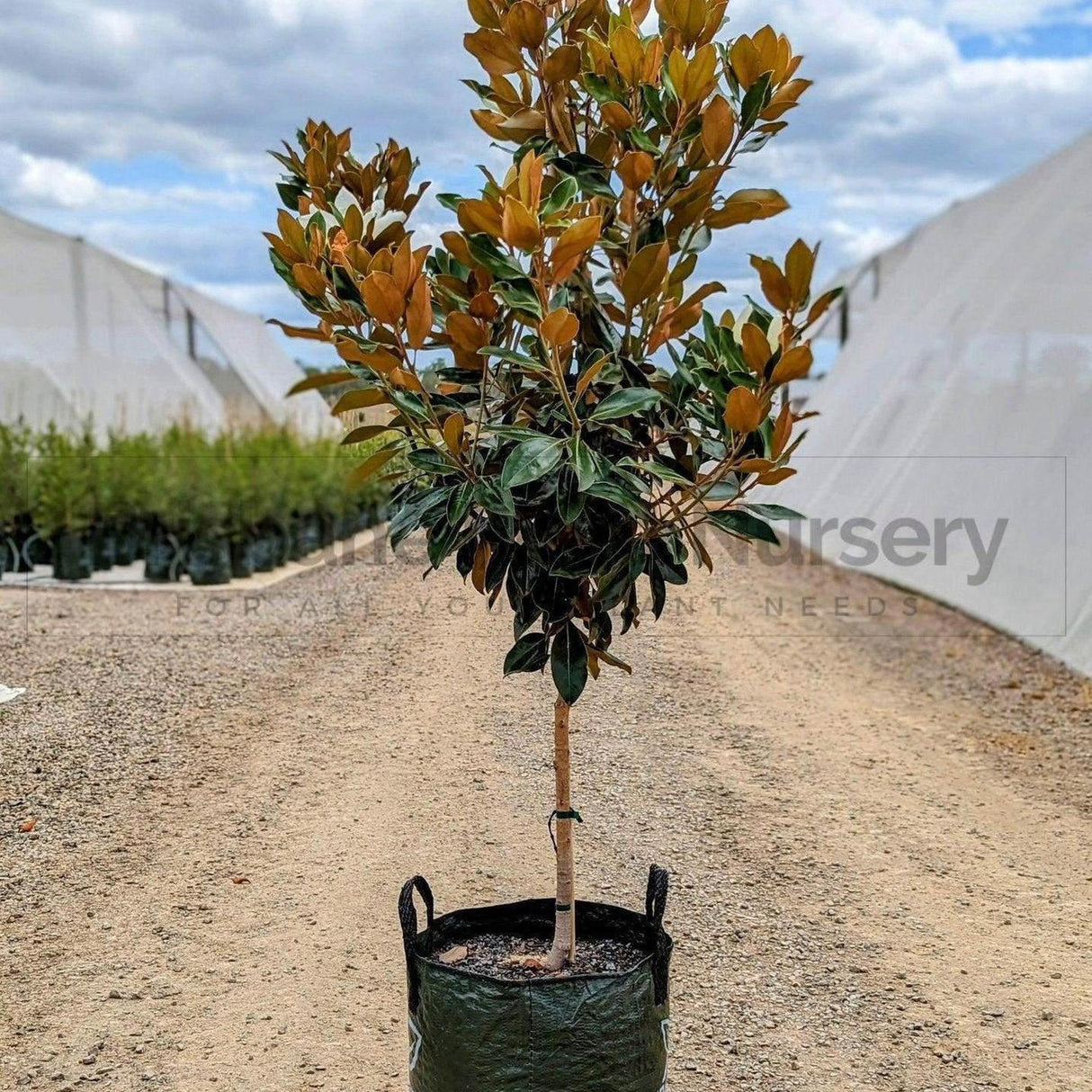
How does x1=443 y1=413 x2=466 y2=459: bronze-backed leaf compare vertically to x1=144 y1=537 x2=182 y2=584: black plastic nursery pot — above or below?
above

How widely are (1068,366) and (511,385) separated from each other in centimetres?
579

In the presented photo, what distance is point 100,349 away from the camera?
40.4 ft

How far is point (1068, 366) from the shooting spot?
6.77 metres

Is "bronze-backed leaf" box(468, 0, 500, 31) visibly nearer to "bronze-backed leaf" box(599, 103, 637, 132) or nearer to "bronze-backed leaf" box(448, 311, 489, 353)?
"bronze-backed leaf" box(599, 103, 637, 132)

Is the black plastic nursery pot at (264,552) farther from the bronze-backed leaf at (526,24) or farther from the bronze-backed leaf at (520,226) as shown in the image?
the bronze-backed leaf at (520,226)

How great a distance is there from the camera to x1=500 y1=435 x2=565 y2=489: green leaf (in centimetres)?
154

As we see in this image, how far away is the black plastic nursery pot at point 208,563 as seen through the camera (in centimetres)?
803

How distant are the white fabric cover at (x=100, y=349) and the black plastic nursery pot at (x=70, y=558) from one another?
154cm

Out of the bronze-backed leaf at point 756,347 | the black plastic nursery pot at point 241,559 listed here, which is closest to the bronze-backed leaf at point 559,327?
the bronze-backed leaf at point 756,347

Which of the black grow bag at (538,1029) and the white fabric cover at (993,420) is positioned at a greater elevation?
the white fabric cover at (993,420)

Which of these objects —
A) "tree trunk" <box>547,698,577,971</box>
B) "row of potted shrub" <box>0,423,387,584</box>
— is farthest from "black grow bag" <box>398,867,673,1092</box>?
"row of potted shrub" <box>0,423,387,584</box>

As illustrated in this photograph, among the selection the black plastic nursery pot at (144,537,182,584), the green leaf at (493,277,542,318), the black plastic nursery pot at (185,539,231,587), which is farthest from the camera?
the black plastic nursery pot at (144,537,182,584)

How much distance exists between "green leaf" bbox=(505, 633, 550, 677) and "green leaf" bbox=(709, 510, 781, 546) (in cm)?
32

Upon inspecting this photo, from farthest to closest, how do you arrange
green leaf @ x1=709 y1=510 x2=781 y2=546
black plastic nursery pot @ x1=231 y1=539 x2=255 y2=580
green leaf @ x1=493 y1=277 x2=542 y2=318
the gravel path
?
black plastic nursery pot @ x1=231 y1=539 x2=255 y2=580
the gravel path
green leaf @ x1=709 y1=510 x2=781 y2=546
green leaf @ x1=493 y1=277 x2=542 y2=318
